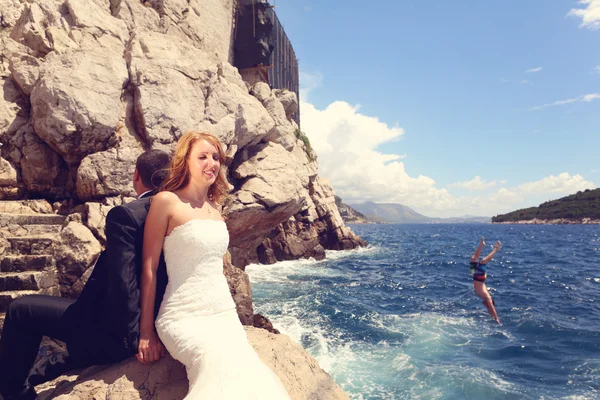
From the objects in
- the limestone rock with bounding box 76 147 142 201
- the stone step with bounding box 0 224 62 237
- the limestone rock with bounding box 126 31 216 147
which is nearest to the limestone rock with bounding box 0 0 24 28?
the limestone rock with bounding box 126 31 216 147

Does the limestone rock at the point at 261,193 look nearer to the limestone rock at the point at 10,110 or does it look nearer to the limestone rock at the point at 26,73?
the limestone rock at the point at 10,110

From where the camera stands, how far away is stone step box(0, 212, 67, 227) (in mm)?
6828

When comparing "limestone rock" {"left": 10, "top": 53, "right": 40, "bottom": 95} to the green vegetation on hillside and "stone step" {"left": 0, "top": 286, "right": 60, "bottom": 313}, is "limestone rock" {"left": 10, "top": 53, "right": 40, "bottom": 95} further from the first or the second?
the green vegetation on hillside

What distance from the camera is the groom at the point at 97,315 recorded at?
7.93 ft

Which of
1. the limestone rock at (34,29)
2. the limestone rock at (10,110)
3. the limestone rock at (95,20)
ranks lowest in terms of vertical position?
the limestone rock at (10,110)

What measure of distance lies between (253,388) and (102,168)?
26.5ft

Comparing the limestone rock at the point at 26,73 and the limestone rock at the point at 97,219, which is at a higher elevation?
the limestone rock at the point at 26,73

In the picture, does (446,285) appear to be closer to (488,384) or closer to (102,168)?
(488,384)

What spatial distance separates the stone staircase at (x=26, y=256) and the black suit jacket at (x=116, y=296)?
4030 millimetres

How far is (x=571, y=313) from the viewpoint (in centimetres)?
1297

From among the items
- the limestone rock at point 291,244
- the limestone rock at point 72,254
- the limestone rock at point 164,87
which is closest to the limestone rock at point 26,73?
the limestone rock at point 164,87

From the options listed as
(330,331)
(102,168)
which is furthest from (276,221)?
(102,168)

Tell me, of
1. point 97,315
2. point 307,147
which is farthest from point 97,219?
point 307,147

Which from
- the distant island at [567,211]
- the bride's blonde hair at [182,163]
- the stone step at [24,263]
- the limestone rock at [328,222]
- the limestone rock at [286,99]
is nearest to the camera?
the bride's blonde hair at [182,163]
